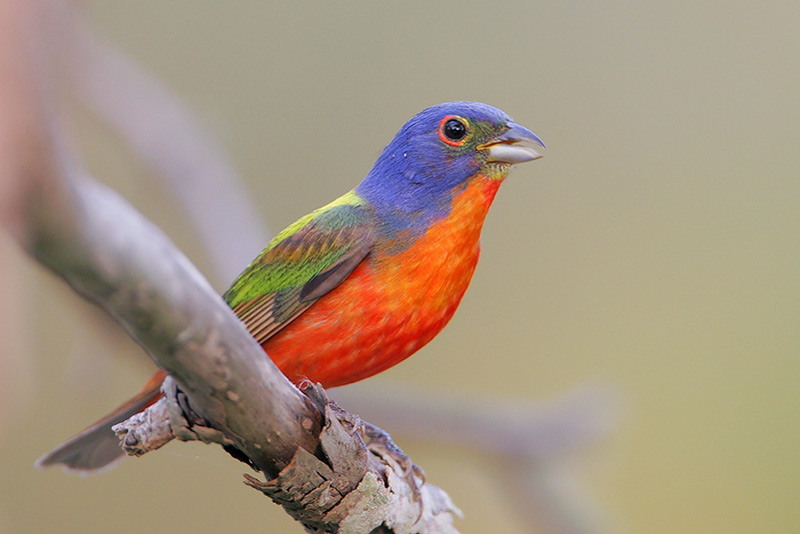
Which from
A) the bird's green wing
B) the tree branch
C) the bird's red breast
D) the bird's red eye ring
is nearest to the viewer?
the tree branch

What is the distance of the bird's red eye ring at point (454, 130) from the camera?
3.71 metres

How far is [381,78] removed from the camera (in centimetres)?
735

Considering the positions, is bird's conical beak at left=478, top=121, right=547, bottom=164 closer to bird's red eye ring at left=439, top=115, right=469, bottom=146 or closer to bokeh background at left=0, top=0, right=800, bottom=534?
bird's red eye ring at left=439, top=115, right=469, bottom=146

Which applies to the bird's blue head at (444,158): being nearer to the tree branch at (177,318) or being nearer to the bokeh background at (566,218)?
the tree branch at (177,318)

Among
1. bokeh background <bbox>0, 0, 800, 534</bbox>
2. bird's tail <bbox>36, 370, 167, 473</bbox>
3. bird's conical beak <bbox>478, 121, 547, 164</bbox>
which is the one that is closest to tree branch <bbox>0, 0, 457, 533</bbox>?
bird's tail <bbox>36, 370, 167, 473</bbox>

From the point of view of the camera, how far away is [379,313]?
3.34 meters

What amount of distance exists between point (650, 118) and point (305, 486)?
20.1 ft

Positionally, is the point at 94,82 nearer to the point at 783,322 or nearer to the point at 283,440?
the point at 283,440

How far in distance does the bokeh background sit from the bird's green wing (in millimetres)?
3333

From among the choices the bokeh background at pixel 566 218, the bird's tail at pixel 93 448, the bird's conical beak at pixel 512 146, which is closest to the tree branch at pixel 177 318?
the bird's tail at pixel 93 448

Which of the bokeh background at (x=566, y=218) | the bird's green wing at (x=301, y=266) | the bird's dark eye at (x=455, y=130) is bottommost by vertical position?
the bokeh background at (x=566, y=218)

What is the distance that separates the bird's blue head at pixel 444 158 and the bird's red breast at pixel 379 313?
0.14 m

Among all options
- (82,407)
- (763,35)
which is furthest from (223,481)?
(763,35)

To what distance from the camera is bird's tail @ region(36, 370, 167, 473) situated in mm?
3547
